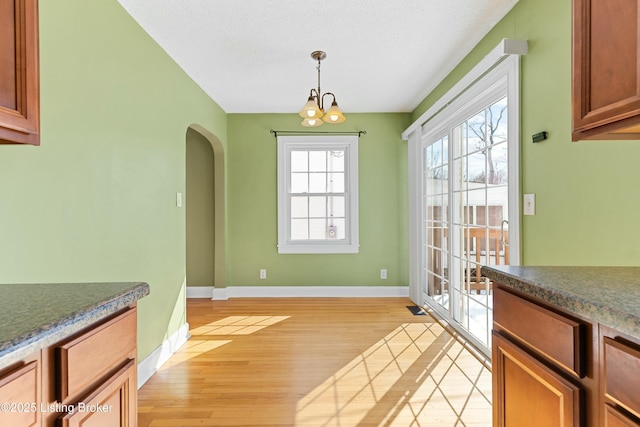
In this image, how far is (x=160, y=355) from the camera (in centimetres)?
235

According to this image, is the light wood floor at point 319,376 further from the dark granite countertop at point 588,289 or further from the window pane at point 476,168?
the window pane at point 476,168

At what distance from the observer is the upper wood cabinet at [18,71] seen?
0.88 metres

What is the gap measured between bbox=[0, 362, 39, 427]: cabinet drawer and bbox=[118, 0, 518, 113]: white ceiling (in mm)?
2077

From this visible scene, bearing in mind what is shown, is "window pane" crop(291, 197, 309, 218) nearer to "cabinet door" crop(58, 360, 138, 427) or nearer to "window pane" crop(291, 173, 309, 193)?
"window pane" crop(291, 173, 309, 193)

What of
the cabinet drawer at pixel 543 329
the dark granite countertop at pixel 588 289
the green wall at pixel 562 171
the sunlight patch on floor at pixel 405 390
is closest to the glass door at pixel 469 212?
the green wall at pixel 562 171

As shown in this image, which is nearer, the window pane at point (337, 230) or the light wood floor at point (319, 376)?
the light wood floor at point (319, 376)

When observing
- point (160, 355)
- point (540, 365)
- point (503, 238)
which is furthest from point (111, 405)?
point (503, 238)

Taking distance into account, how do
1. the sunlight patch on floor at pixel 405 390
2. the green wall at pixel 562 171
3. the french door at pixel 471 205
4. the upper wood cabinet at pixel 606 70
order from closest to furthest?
the upper wood cabinet at pixel 606 70, the green wall at pixel 562 171, the sunlight patch on floor at pixel 405 390, the french door at pixel 471 205

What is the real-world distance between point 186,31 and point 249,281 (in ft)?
9.82

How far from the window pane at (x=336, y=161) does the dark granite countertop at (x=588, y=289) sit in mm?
3123

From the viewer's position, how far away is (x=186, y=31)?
2197 millimetres

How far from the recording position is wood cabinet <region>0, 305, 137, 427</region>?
63 centimetres

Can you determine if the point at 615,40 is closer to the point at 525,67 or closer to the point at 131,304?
the point at 525,67

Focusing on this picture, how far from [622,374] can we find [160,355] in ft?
8.64
